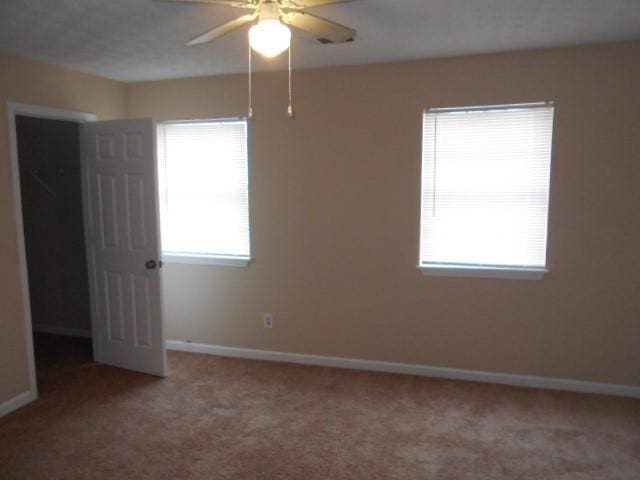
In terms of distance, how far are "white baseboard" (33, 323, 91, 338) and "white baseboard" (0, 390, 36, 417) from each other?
1.39m

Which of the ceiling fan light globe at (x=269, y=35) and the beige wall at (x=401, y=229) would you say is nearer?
the ceiling fan light globe at (x=269, y=35)

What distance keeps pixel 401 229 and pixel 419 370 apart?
3.75 feet

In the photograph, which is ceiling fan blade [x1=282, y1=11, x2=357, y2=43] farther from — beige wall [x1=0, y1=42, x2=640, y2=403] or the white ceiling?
beige wall [x1=0, y1=42, x2=640, y2=403]

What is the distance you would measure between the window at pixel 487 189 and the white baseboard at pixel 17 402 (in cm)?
301

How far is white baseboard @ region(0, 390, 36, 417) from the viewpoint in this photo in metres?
3.07

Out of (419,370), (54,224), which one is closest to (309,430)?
(419,370)

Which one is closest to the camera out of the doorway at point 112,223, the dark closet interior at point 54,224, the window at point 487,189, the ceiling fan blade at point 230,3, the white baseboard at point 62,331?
the ceiling fan blade at point 230,3

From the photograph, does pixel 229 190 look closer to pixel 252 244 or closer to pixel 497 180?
pixel 252 244

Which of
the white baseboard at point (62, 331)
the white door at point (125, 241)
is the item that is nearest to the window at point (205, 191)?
the white door at point (125, 241)

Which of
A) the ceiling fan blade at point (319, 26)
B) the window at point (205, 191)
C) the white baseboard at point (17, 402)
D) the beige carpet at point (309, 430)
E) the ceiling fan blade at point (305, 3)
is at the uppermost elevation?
the ceiling fan blade at point (305, 3)

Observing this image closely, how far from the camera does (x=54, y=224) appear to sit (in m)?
4.63

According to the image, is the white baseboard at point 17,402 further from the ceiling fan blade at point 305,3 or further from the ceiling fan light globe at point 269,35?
the ceiling fan blade at point 305,3

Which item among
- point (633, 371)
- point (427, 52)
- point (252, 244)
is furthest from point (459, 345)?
point (427, 52)

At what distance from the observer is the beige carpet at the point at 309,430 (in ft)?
8.16
